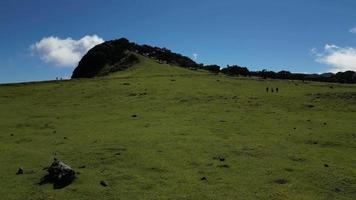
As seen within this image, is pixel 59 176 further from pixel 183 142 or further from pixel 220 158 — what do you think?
pixel 183 142

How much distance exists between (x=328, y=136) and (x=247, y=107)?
45.4 ft

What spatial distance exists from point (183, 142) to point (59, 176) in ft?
33.1

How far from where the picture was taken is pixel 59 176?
2350cm

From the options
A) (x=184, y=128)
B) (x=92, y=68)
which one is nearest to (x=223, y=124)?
(x=184, y=128)

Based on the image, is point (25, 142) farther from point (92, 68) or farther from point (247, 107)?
point (92, 68)

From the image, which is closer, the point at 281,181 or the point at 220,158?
the point at 281,181

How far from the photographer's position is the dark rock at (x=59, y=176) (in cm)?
2345

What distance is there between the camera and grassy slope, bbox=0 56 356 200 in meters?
22.7

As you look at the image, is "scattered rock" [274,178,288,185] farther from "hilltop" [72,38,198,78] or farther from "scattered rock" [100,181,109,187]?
"hilltop" [72,38,198,78]

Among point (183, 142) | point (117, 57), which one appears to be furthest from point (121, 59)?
point (183, 142)

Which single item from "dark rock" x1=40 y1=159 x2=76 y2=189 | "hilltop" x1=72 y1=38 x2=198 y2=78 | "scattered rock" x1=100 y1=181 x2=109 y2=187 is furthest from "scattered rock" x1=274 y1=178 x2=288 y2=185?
"hilltop" x1=72 y1=38 x2=198 y2=78

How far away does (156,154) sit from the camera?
2842 cm

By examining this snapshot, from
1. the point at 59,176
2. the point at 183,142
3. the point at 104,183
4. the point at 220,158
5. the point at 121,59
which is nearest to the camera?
the point at 104,183

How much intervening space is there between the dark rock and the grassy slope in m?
0.41
